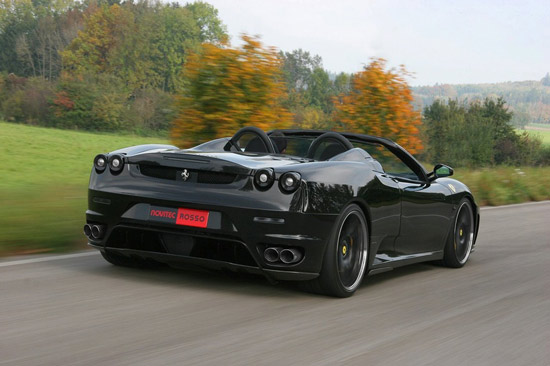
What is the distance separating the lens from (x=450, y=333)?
14.5 feet

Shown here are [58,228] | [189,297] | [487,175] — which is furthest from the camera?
[487,175]

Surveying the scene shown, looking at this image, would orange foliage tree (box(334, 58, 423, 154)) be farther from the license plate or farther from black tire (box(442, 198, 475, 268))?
the license plate

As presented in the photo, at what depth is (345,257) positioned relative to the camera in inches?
208

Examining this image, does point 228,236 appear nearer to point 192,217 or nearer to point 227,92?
point 192,217

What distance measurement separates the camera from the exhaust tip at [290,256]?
4.84 meters

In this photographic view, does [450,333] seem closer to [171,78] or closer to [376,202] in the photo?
[376,202]

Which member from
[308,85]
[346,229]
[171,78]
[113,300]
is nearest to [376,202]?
[346,229]

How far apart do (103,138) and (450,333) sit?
173 feet

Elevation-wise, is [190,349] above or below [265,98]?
below

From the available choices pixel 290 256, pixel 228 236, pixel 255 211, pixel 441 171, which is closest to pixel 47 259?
pixel 228 236

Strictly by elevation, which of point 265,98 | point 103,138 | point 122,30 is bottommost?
point 103,138

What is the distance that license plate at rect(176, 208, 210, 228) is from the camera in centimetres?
486

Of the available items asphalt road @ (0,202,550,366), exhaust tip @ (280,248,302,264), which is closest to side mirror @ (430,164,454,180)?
asphalt road @ (0,202,550,366)

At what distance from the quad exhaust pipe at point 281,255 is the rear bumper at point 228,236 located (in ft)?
0.09
